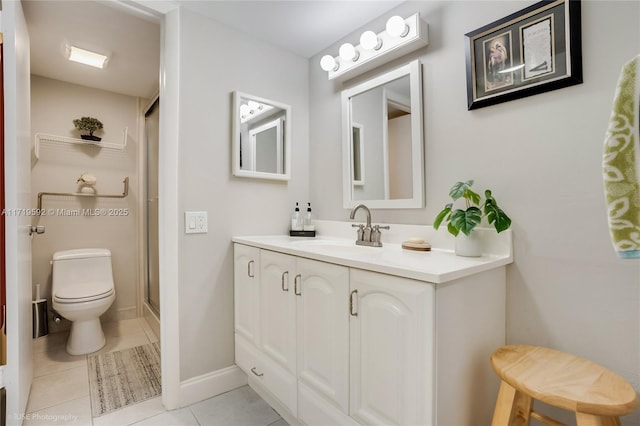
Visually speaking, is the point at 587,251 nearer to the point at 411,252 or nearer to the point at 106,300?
the point at 411,252

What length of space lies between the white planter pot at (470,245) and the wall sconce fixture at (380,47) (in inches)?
39.0

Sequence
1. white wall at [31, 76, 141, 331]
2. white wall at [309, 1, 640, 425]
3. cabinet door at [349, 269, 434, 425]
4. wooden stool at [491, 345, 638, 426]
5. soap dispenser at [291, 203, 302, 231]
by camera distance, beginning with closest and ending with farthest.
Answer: wooden stool at [491, 345, 638, 426], cabinet door at [349, 269, 434, 425], white wall at [309, 1, 640, 425], soap dispenser at [291, 203, 302, 231], white wall at [31, 76, 141, 331]

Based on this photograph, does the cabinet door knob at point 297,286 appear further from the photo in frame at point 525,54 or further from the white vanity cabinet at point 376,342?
the photo in frame at point 525,54

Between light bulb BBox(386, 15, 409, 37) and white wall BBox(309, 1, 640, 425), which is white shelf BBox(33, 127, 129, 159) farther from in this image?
white wall BBox(309, 1, 640, 425)

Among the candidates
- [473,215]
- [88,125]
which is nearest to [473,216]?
[473,215]

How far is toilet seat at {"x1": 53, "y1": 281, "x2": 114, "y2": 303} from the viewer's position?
2.19 meters

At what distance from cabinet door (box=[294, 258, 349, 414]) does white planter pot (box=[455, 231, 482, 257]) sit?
52cm

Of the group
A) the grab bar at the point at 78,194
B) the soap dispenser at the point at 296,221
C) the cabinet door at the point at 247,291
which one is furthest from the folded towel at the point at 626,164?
the grab bar at the point at 78,194

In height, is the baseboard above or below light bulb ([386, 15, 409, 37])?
below

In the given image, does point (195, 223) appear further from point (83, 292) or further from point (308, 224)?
point (83, 292)

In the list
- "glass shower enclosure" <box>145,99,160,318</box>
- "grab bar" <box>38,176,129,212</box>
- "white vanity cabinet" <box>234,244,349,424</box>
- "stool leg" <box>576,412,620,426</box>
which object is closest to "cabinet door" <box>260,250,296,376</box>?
"white vanity cabinet" <box>234,244,349,424</box>

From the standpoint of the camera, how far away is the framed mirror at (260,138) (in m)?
1.87

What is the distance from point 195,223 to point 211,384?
3.11 ft

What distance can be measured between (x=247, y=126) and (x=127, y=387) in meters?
1.77
